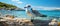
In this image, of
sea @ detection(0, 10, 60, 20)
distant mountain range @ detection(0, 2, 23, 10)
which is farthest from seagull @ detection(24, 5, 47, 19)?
distant mountain range @ detection(0, 2, 23, 10)

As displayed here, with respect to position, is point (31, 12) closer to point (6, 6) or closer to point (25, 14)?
point (25, 14)

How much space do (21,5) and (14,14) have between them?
10.7 inches

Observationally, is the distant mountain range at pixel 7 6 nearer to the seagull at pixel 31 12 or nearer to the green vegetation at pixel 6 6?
the green vegetation at pixel 6 6

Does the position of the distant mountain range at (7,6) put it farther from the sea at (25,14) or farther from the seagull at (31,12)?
the seagull at (31,12)

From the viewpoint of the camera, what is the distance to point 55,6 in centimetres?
316

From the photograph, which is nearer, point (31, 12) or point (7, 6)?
point (31, 12)

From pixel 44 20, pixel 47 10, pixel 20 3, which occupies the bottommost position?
pixel 44 20

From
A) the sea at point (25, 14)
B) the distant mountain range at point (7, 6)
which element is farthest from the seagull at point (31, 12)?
the distant mountain range at point (7, 6)

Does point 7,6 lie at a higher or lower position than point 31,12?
higher

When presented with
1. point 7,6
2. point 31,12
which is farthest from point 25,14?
point 7,6

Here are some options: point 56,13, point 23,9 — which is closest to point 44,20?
point 56,13

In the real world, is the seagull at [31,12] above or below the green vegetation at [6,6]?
below

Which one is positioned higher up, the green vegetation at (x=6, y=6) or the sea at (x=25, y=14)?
the green vegetation at (x=6, y=6)

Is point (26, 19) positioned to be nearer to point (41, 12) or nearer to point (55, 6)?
point (41, 12)
